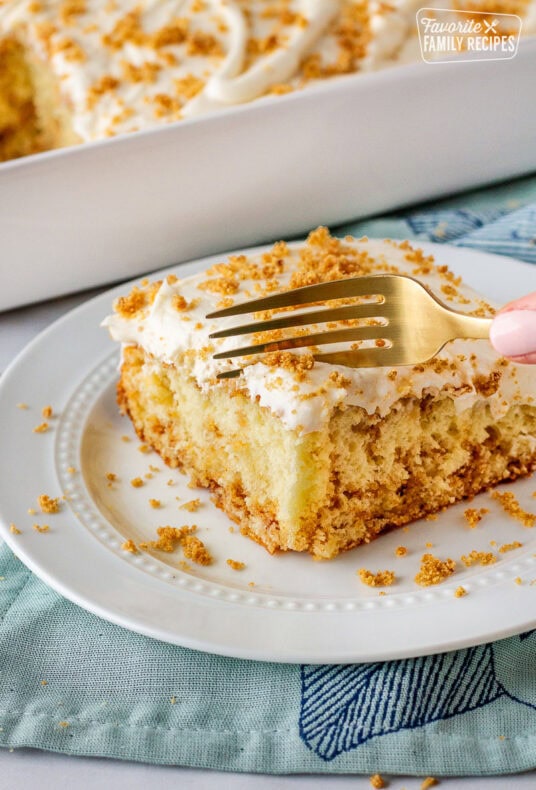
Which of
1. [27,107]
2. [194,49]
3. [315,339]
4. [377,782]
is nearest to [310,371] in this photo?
[315,339]

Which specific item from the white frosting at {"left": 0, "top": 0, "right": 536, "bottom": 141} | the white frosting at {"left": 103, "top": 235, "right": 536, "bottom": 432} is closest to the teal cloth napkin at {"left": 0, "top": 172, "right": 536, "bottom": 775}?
the white frosting at {"left": 103, "top": 235, "right": 536, "bottom": 432}

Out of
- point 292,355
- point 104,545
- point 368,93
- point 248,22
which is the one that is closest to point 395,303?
point 292,355

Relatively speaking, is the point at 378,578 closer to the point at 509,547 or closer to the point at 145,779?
the point at 509,547

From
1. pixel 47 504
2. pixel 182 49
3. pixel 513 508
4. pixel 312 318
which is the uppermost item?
pixel 182 49

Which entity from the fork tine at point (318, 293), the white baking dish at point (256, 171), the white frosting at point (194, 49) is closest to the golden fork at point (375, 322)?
the fork tine at point (318, 293)

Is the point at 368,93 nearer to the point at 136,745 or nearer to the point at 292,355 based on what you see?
the point at 292,355
